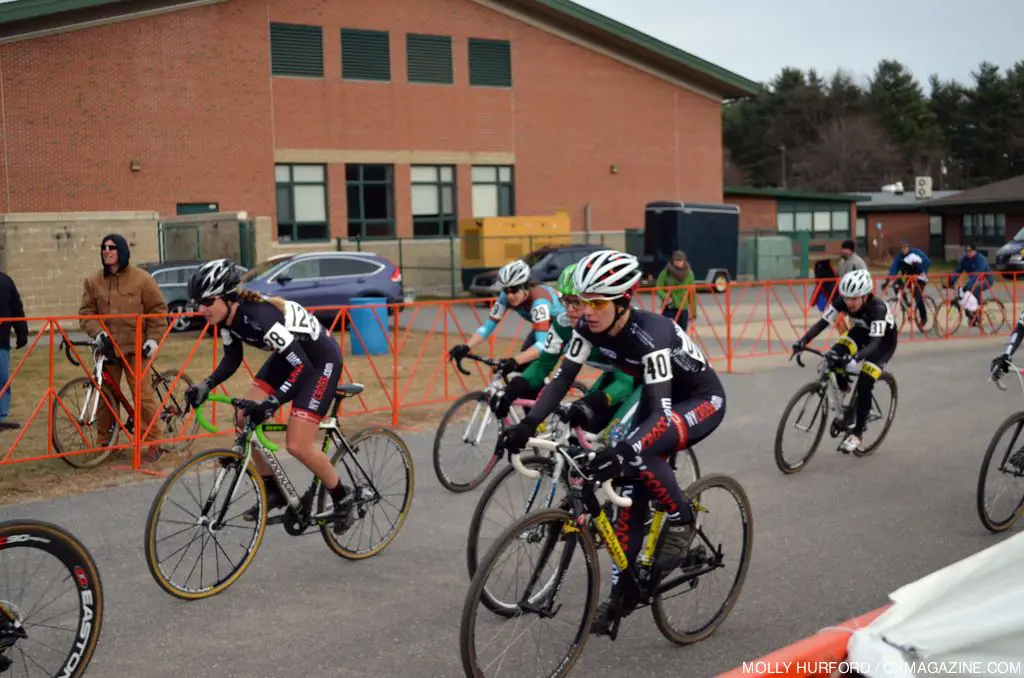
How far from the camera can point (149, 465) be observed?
9656 mm

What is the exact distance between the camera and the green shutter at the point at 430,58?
118 feet

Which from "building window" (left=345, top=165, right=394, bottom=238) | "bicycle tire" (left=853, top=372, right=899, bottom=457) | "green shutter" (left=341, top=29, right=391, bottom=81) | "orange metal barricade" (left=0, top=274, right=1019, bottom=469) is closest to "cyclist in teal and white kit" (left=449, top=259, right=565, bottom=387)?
"orange metal barricade" (left=0, top=274, right=1019, bottom=469)

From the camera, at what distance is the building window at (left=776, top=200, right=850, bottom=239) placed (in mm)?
53500

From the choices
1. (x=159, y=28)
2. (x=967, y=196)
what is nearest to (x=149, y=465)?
(x=159, y=28)

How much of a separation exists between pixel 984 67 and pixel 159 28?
76070mm

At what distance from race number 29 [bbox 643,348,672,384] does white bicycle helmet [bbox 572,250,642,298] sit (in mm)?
321

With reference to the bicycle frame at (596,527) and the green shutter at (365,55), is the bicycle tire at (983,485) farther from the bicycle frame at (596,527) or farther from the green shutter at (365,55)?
the green shutter at (365,55)

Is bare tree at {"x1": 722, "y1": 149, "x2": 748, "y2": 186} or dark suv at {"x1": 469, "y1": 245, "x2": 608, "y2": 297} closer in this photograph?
dark suv at {"x1": 469, "y1": 245, "x2": 608, "y2": 297}

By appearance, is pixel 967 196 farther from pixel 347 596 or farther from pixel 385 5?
pixel 347 596

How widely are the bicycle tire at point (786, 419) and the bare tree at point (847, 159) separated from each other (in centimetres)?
7399

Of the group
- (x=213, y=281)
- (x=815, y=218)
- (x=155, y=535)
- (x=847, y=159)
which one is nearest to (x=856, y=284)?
(x=213, y=281)

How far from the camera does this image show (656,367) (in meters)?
5.05

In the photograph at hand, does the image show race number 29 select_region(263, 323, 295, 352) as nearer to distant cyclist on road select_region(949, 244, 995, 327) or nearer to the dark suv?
distant cyclist on road select_region(949, 244, 995, 327)

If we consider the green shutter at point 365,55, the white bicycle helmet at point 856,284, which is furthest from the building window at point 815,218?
the white bicycle helmet at point 856,284
